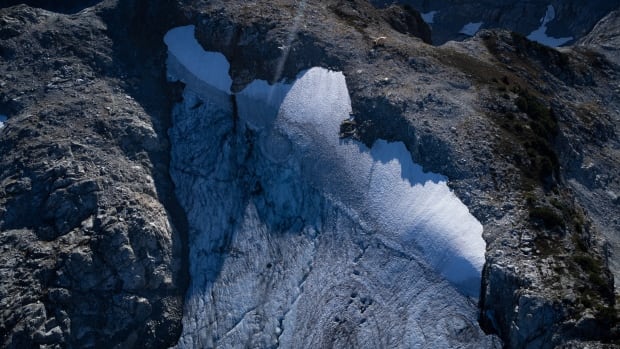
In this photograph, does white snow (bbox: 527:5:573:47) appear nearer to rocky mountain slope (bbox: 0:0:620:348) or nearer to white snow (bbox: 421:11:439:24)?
white snow (bbox: 421:11:439:24)

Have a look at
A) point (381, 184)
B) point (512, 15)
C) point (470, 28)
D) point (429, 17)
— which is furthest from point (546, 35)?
point (381, 184)

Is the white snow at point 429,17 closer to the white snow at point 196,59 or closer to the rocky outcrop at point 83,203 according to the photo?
the white snow at point 196,59

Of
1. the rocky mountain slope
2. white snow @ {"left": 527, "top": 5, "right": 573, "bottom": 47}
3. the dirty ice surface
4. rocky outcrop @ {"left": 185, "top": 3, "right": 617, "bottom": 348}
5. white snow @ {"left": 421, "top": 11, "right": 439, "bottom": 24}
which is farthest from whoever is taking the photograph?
white snow @ {"left": 421, "top": 11, "right": 439, "bottom": 24}

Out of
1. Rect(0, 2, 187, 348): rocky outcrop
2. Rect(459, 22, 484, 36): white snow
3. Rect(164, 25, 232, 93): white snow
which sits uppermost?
Rect(164, 25, 232, 93): white snow

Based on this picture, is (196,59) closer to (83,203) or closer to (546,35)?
(83,203)

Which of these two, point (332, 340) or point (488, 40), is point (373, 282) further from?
point (488, 40)

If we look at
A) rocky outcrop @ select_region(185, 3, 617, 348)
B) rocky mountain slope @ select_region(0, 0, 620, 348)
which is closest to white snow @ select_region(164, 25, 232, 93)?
rocky mountain slope @ select_region(0, 0, 620, 348)

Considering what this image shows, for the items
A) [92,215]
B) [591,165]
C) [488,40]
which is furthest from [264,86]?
[591,165]

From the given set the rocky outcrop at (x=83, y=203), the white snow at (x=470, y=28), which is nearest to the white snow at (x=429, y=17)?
the white snow at (x=470, y=28)
